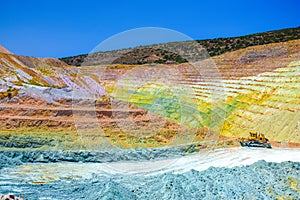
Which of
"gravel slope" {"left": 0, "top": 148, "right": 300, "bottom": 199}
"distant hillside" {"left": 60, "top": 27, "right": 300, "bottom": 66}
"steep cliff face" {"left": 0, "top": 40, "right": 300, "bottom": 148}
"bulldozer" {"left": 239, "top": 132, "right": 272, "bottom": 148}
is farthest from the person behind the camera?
"distant hillside" {"left": 60, "top": 27, "right": 300, "bottom": 66}

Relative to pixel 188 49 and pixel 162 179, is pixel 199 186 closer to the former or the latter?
pixel 162 179

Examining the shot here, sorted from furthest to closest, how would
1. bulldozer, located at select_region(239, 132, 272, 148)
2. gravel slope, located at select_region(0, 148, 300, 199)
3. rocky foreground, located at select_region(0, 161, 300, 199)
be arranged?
bulldozer, located at select_region(239, 132, 272, 148) < gravel slope, located at select_region(0, 148, 300, 199) < rocky foreground, located at select_region(0, 161, 300, 199)

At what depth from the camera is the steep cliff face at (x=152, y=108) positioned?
82.2 feet

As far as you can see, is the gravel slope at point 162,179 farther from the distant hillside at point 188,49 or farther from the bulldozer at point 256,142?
the distant hillside at point 188,49

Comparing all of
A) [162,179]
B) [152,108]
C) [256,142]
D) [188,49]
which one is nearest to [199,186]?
[162,179]

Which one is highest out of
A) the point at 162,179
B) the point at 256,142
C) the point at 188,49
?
the point at 188,49

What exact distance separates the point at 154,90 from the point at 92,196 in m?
32.0

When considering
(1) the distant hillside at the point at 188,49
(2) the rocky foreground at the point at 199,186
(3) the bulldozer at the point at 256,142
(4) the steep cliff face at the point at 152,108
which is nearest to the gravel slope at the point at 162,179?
(2) the rocky foreground at the point at 199,186

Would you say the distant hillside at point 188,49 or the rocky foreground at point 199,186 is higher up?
the distant hillside at point 188,49

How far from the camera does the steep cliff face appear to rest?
25047 mm

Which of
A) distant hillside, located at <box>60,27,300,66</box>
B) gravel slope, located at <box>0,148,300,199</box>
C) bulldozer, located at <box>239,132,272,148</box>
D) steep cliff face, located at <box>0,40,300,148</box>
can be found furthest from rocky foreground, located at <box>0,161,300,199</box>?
distant hillside, located at <box>60,27,300,66</box>

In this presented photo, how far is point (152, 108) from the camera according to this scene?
36.1 metres

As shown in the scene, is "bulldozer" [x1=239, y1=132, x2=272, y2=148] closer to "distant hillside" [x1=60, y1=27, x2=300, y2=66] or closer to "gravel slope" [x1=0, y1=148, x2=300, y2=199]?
"gravel slope" [x1=0, y1=148, x2=300, y2=199]

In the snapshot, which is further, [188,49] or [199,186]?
[188,49]
